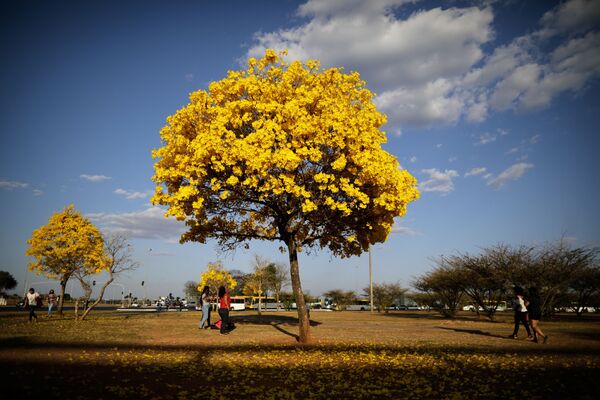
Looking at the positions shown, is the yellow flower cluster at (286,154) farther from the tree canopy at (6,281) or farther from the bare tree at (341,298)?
the tree canopy at (6,281)

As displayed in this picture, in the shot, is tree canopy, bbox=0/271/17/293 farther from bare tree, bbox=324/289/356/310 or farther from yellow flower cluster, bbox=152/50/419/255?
yellow flower cluster, bbox=152/50/419/255

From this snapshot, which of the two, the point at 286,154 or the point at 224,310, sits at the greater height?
the point at 286,154

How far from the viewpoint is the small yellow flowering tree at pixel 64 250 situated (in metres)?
28.6

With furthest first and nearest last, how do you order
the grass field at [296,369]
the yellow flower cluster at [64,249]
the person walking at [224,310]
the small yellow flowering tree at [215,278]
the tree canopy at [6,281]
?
the tree canopy at [6,281] → the small yellow flowering tree at [215,278] → the yellow flower cluster at [64,249] → the person walking at [224,310] → the grass field at [296,369]

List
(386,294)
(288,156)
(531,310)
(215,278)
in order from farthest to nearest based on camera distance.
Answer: (386,294)
(215,278)
(531,310)
(288,156)

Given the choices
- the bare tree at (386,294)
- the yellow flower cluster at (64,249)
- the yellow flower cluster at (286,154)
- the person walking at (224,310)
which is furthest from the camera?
the bare tree at (386,294)

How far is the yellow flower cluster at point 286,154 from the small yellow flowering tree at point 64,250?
60.2 ft

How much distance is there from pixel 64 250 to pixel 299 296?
22.0 metres

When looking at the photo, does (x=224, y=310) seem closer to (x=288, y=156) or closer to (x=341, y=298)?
(x=288, y=156)

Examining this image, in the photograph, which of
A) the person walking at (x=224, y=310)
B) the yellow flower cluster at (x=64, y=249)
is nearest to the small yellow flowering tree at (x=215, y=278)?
the yellow flower cluster at (x=64, y=249)

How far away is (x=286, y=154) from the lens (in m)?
11.9

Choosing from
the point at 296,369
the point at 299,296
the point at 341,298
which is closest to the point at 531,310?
the point at 299,296

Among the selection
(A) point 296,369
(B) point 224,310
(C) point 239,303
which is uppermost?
(B) point 224,310

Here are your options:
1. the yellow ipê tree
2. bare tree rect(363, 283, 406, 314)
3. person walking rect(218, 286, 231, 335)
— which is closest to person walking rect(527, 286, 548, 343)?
the yellow ipê tree
